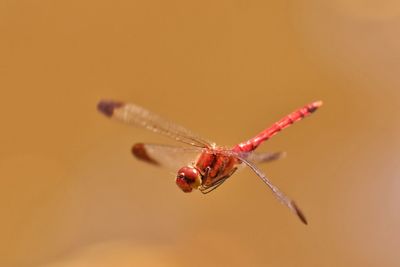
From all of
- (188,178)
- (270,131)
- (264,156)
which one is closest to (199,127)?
(270,131)

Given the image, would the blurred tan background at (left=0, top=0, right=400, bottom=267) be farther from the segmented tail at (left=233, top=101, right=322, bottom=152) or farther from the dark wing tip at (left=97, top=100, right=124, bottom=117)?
the dark wing tip at (left=97, top=100, right=124, bottom=117)

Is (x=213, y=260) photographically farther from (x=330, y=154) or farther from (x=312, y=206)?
(x=330, y=154)

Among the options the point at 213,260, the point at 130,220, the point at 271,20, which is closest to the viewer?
the point at 213,260

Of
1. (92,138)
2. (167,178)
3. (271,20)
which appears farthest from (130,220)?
(271,20)

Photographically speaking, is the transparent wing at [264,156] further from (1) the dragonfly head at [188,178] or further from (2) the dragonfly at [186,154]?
(1) the dragonfly head at [188,178]

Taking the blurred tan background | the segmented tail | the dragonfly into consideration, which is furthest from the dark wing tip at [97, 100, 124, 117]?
the blurred tan background

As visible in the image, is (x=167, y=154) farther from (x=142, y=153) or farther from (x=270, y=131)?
(x=270, y=131)

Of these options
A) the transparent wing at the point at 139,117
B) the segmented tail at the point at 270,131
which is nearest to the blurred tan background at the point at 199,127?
the segmented tail at the point at 270,131
